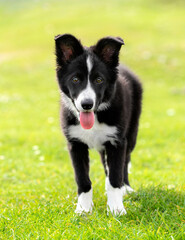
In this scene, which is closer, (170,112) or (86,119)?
(86,119)

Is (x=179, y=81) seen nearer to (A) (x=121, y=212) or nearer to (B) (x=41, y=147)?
(B) (x=41, y=147)

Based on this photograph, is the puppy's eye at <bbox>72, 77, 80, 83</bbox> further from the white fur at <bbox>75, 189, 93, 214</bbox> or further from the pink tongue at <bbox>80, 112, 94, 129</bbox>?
the white fur at <bbox>75, 189, 93, 214</bbox>

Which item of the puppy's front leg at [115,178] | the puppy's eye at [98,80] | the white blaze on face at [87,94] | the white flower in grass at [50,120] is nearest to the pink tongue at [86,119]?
the white blaze on face at [87,94]

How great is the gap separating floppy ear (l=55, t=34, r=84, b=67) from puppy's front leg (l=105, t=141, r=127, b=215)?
112 centimetres

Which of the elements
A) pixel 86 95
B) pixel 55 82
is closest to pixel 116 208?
pixel 86 95

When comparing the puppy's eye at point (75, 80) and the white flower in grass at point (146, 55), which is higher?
the puppy's eye at point (75, 80)

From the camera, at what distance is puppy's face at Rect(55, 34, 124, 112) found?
393cm

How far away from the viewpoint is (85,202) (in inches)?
167

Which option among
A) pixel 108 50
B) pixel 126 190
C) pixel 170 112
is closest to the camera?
pixel 108 50

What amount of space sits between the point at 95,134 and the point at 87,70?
79cm

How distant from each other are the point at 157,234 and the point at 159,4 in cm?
4051

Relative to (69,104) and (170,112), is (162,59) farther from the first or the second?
(69,104)

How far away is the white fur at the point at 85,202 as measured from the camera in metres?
4.14

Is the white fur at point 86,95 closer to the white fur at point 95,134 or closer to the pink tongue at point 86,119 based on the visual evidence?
the pink tongue at point 86,119
